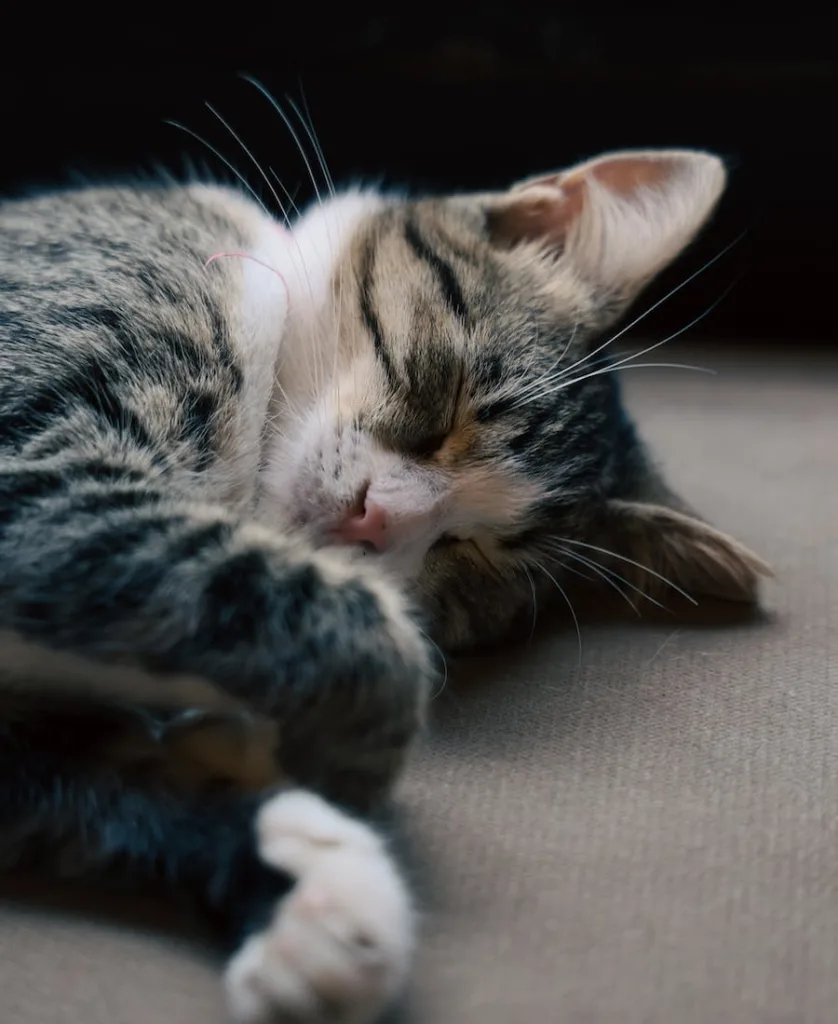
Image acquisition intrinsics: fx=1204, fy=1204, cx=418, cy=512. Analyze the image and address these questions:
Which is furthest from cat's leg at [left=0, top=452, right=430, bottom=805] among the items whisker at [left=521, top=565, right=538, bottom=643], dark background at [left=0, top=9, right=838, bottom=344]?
dark background at [left=0, top=9, right=838, bottom=344]

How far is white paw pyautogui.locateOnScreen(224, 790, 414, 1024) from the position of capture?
0.76 meters

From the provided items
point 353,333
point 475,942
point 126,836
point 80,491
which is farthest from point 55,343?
point 475,942

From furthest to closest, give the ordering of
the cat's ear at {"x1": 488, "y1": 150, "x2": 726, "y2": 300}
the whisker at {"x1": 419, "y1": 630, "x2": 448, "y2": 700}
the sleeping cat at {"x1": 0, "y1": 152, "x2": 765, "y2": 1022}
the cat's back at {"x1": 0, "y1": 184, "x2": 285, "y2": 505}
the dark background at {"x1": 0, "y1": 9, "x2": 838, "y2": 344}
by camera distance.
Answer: the dark background at {"x1": 0, "y1": 9, "x2": 838, "y2": 344}
the cat's ear at {"x1": 488, "y1": 150, "x2": 726, "y2": 300}
the whisker at {"x1": 419, "y1": 630, "x2": 448, "y2": 700}
the cat's back at {"x1": 0, "y1": 184, "x2": 285, "y2": 505}
the sleeping cat at {"x1": 0, "y1": 152, "x2": 765, "y2": 1022}

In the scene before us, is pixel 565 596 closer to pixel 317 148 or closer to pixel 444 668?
pixel 444 668

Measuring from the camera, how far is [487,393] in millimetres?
1244

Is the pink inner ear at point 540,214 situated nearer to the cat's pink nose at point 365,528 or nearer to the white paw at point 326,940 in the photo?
the cat's pink nose at point 365,528

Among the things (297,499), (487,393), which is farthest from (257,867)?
(487,393)

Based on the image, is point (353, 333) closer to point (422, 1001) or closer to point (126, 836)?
point (126, 836)

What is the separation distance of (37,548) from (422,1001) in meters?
0.45

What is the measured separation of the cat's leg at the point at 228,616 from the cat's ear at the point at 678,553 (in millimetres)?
508

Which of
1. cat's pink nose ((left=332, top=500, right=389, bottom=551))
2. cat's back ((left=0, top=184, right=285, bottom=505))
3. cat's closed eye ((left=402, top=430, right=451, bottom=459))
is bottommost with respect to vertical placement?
cat's pink nose ((left=332, top=500, right=389, bottom=551))

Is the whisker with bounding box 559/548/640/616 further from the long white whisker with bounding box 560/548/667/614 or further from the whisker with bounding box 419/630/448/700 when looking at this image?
the whisker with bounding box 419/630/448/700

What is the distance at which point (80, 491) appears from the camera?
3.23 ft

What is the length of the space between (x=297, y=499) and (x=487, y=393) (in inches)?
8.9
